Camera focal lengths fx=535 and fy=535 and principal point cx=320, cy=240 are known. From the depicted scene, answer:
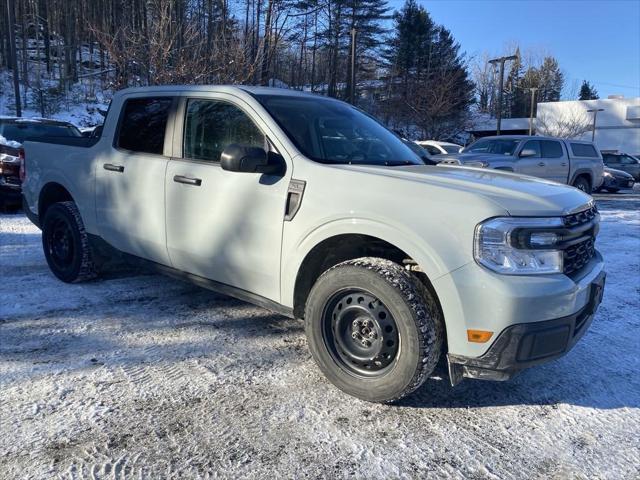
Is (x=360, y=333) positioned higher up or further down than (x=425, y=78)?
further down

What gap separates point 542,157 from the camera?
13.7 metres

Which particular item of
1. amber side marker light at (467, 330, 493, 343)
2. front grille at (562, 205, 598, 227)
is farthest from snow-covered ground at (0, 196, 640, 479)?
front grille at (562, 205, 598, 227)

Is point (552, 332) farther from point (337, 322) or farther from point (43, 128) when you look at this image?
point (43, 128)

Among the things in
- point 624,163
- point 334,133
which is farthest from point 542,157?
point 624,163

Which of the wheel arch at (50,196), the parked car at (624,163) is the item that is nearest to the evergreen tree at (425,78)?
the parked car at (624,163)

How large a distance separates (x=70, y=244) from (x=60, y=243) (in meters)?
0.24

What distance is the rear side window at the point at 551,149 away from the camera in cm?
1387

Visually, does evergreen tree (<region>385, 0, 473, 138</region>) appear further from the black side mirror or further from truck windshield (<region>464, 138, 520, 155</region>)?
the black side mirror

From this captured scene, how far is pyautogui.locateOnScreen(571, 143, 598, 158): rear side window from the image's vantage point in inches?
575

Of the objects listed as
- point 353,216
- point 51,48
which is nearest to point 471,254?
point 353,216

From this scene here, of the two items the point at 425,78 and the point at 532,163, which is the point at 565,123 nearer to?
the point at 425,78

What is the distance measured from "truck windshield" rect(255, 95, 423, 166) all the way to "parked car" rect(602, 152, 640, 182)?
2837 cm

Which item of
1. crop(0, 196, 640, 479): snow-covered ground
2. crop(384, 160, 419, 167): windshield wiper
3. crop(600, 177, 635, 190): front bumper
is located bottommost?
crop(0, 196, 640, 479): snow-covered ground

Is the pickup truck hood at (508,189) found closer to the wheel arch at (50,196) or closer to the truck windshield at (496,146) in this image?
the wheel arch at (50,196)
